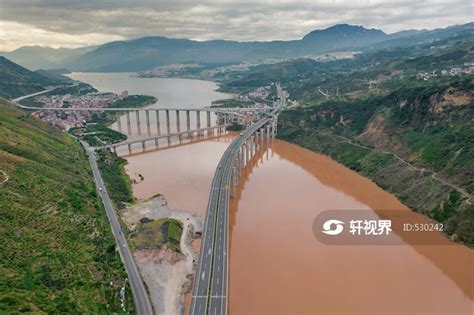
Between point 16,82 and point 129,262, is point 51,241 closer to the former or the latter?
point 129,262

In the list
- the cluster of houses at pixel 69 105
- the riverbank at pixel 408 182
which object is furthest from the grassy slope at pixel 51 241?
the cluster of houses at pixel 69 105

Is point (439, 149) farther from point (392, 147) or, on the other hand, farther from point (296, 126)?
point (296, 126)

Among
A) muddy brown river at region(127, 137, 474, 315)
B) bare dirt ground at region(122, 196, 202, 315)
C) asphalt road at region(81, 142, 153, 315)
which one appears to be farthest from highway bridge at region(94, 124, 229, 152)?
bare dirt ground at region(122, 196, 202, 315)

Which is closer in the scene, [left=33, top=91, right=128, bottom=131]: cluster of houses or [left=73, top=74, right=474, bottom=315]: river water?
[left=73, top=74, right=474, bottom=315]: river water

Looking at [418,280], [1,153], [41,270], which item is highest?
[1,153]

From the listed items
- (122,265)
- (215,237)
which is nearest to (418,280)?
(215,237)

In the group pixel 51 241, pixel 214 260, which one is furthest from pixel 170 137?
pixel 214 260

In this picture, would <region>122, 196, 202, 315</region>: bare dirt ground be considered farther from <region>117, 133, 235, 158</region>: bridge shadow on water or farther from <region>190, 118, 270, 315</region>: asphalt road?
<region>117, 133, 235, 158</region>: bridge shadow on water
